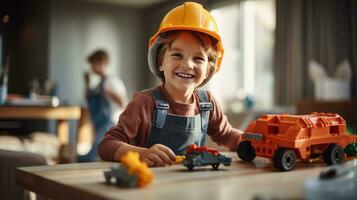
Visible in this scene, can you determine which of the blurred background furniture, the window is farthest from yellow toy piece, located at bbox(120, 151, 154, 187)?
the window

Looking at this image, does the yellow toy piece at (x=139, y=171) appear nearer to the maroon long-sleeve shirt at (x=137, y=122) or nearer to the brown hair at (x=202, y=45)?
the maroon long-sleeve shirt at (x=137, y=122)

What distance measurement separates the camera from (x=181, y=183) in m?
0.60

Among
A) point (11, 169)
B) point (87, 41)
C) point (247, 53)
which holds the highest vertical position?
point (87, 41)

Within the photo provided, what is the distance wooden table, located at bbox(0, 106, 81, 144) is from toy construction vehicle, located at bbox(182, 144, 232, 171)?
7.15 feet

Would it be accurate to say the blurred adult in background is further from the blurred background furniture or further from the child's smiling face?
the child's smiling face

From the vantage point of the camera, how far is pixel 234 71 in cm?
475

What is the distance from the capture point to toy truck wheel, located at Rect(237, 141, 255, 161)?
2.83 ft

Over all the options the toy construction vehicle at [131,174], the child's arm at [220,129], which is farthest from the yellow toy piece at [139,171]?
the child's arm at [220,129]

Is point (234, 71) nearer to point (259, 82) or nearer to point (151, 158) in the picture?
point (259, 82)

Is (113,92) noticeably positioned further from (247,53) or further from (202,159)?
(202,159)

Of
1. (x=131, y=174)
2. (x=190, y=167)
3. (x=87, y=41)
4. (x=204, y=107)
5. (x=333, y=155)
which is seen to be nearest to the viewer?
(x=131, y=174)

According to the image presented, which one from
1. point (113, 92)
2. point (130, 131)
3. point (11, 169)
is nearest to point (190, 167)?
point (130, 131)

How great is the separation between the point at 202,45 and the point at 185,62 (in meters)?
0.05

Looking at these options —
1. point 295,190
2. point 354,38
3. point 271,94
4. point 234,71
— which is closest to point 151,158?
point 295,190
